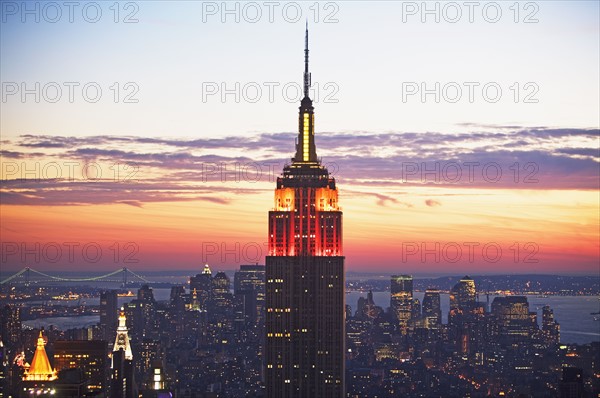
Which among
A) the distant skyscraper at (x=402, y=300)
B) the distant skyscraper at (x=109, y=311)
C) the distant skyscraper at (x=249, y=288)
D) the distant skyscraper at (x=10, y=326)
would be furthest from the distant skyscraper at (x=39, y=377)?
the distant skyscraper at (x=402, y=300)

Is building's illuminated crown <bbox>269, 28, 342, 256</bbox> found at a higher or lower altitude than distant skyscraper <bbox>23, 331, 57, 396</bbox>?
higher

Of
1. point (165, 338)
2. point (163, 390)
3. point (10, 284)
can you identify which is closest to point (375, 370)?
point (165, 338)

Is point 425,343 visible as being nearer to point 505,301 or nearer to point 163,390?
point 505,301

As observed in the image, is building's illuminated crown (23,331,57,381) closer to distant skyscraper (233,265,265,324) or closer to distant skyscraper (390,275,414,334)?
distant skyscraper (233,265,265,324)

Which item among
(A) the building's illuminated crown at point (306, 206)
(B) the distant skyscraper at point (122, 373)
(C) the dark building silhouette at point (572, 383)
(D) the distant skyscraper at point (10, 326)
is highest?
(A) the building's illuminated crown at point (306, 206)

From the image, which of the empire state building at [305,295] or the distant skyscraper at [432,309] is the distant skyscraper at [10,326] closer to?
the empire state building at [305,295]

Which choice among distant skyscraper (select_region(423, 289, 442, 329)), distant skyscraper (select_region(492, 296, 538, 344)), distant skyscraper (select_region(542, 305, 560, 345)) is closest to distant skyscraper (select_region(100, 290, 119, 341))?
distant skyscraper (select_region(423, 289, 442, 329))
